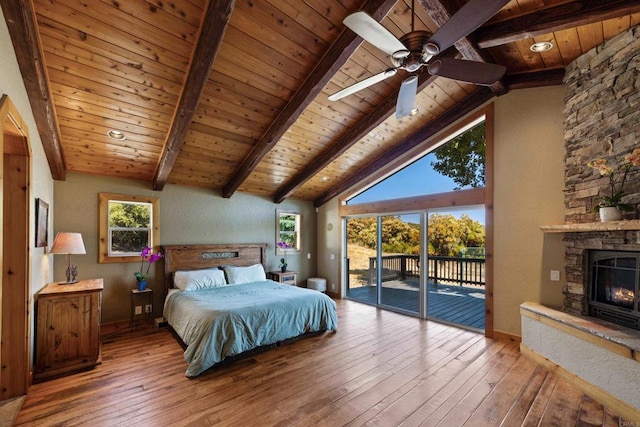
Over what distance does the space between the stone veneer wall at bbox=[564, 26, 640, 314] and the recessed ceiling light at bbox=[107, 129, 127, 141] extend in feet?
18.5

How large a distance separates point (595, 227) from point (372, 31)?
3.01 metres

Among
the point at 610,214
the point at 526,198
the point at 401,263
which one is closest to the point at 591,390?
the point at 610,214

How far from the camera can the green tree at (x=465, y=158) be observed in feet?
14.8

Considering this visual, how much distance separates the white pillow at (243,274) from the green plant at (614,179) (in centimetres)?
496

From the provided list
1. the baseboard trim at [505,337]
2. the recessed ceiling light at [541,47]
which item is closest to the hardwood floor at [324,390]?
the baseboard trim at [505,337]

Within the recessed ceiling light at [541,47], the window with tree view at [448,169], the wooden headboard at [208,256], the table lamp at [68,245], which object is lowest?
the wooden headboard at [208,256]

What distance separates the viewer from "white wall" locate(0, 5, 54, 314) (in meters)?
1.96

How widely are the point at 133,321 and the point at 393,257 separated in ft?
15.5

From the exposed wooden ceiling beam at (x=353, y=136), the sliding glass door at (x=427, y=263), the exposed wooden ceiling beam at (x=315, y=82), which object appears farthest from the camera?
the sliding glass door at (x=427, y=263)

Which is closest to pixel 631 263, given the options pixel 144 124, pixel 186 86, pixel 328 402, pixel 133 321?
pixel 328 402

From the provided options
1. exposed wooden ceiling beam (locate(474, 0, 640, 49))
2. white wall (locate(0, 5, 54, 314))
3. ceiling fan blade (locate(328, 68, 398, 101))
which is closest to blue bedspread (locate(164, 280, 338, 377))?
white wall (locate(0, 5, 54, 314))

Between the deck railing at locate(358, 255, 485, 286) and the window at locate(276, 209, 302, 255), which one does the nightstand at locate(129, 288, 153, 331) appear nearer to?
the window at locate(276, 209, 302, 255)

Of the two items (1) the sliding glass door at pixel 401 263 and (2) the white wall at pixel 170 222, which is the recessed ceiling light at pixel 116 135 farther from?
(1) the sliding glass door at pixel 401 263

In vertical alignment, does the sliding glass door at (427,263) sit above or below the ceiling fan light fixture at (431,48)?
below
